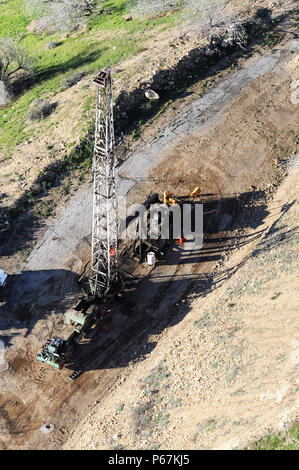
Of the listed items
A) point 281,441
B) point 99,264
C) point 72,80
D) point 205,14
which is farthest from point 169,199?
point 205,14

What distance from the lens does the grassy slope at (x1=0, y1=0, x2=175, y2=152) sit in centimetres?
4672

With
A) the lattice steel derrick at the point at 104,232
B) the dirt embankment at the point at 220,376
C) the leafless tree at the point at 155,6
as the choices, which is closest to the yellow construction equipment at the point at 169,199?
the lattice steel derrick at the point at 104,232

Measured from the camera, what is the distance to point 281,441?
748 inches

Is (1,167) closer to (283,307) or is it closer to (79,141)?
(79,141)

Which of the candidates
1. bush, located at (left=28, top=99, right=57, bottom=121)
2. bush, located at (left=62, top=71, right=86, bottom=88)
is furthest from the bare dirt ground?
bush, located at (left=62, top=71, right=86, bottom=88)

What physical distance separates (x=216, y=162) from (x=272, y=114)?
29.8 ft

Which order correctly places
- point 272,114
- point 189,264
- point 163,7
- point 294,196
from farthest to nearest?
point 163,7, point 272,114, point 294,196, point 189,264

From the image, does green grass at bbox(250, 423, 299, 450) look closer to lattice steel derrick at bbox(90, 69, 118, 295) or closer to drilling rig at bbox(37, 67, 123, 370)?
drilling rig at bbox(37, 67, 123, 370)

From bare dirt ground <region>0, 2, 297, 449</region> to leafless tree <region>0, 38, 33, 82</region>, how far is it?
2157 centimetres

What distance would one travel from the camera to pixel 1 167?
40156 millimetres

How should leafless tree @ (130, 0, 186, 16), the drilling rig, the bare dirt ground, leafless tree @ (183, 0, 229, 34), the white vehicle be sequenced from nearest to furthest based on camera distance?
the bare dirt ground → the drilling rig → the white vehicle → leafless tree @ (183, 0, 229, 34) → leafless tree @ (130, 0, 186, 16)

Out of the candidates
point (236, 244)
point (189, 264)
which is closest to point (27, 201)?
point (189, 264)

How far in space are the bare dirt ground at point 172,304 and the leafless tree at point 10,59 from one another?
70.8 feet

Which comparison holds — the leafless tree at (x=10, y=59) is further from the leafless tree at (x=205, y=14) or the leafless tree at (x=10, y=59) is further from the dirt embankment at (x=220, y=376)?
the dirt embankment at (x=220, y=376)
